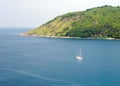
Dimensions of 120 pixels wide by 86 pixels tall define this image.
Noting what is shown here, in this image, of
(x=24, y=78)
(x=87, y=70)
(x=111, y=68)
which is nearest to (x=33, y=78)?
(x=24, y=78)

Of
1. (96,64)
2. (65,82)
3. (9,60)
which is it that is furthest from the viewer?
(9,60)

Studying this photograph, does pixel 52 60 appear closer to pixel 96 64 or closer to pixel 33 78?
pixel 96 64

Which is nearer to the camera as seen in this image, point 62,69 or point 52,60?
point 62,69

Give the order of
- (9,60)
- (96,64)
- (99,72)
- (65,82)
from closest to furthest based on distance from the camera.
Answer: (65,82)
(99,72)
(96,64)
(9,60)

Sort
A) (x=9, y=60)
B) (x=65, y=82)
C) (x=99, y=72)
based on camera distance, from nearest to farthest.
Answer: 1. (x=65, y=82)
2. (x=99, y=72)
3. (x=9, y=60)

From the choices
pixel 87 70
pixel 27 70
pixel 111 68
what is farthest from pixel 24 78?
pixel 111 68

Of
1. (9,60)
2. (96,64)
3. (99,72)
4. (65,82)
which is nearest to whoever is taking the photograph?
(65,82)

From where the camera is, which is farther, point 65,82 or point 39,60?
point 39,60

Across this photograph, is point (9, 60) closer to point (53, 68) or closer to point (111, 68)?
point (53, 68)
